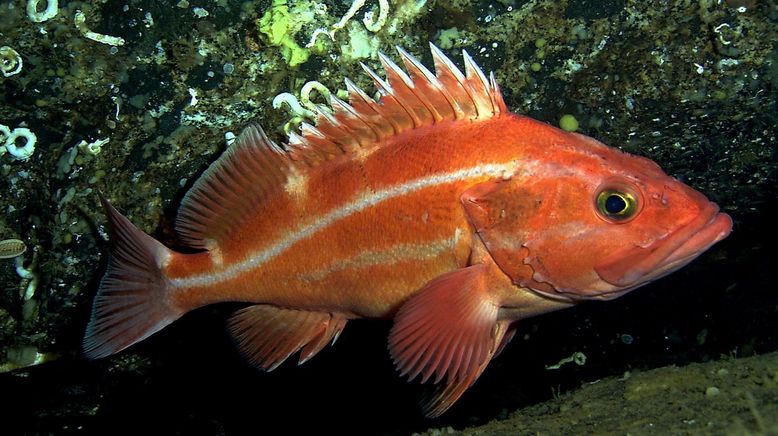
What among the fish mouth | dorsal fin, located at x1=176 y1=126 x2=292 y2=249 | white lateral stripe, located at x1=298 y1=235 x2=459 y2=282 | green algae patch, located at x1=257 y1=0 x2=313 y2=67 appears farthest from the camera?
green algae patch, located at x1=257 y1=0 x2=313 y2=67

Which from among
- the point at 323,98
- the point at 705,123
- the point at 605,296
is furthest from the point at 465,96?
the point at 705,123

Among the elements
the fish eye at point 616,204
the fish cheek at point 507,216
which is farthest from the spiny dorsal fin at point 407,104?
the fish eye at point 616,204

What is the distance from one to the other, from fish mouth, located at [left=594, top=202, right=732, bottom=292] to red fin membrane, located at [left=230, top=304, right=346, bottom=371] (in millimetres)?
1470

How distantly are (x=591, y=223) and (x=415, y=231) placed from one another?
77 cm

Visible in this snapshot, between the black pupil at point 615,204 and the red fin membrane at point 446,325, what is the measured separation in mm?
590

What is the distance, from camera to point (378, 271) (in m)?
2.49

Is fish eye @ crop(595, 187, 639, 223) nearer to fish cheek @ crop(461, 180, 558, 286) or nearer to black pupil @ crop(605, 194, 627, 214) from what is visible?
black pupil @ crop(605, 194, 627, 214)

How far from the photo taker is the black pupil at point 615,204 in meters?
2.12

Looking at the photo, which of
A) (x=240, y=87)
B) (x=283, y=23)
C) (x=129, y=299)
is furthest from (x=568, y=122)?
(x=129, y=299)

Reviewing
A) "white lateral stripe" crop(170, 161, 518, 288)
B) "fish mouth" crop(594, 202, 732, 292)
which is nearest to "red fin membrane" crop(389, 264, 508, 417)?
"white lateral stripe" crop(170, 161, 518, 288)

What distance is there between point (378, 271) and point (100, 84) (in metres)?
1.92

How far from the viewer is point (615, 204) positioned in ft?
6.98

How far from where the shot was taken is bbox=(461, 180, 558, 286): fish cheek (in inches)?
88.3

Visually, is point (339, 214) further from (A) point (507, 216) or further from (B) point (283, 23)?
(B) point (283, 23)
